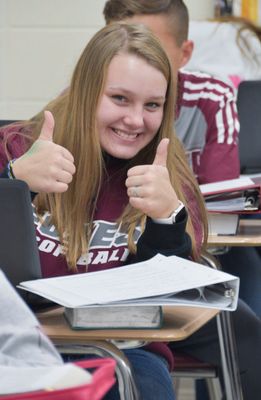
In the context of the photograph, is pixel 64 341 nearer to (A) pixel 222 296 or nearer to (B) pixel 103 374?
(A) pixel 222 296

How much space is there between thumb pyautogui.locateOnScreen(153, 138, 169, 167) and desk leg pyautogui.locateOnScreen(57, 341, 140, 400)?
0.50 metres

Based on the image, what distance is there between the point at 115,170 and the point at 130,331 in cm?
63

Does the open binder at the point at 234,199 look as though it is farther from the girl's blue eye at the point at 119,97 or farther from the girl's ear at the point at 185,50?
the girl's ear at the point at 185,50

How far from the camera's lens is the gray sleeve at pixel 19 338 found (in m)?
1.15

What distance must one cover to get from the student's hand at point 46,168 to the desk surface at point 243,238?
0.61 meters

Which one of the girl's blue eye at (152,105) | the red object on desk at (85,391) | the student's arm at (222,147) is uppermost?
the red object on desk at (85,391)

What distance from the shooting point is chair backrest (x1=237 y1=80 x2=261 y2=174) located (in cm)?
342

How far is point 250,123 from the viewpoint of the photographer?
343 cm

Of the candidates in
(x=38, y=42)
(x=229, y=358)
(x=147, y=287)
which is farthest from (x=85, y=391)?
(x=38, y=42)

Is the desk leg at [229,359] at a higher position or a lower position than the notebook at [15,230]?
lower

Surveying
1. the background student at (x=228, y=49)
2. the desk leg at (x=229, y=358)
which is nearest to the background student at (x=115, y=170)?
the desk leg at (x=229, y=358)

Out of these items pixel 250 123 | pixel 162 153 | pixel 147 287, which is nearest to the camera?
pixel 147 287

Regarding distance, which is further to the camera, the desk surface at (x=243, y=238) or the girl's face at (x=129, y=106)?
the desk surface at (x=243, y=238)

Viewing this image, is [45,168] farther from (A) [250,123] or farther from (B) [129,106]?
(A) [250,123]
